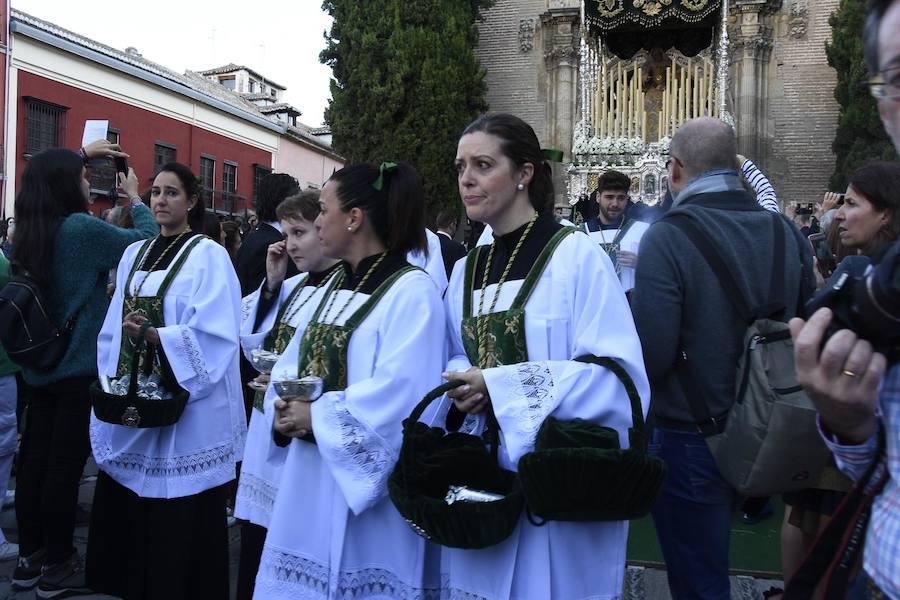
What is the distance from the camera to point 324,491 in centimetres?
248

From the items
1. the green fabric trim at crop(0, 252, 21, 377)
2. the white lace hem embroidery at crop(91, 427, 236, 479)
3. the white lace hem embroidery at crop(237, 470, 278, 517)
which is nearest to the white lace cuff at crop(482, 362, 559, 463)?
the white lace hem embroidery at crop(237, 470, 278, 517)

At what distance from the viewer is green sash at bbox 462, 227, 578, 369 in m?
2.32

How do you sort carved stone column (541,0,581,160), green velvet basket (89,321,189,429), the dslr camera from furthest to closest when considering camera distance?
carved stone column (541,0,581,160) < green velvet basket (89,321,189,429) < the dslr camera

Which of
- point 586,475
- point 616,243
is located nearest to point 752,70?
point 616,243

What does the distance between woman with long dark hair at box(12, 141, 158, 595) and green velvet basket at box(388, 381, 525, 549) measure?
246cm

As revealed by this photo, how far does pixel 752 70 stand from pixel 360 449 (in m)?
14.2

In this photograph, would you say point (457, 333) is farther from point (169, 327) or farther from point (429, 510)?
point (169, 327)

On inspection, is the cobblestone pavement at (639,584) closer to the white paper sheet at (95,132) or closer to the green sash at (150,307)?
the green sash at (150,307)

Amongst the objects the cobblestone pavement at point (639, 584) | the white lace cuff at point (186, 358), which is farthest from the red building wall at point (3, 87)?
the white lace cuff at point (186, 358)

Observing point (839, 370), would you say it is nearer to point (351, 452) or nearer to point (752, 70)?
point (351, 452)

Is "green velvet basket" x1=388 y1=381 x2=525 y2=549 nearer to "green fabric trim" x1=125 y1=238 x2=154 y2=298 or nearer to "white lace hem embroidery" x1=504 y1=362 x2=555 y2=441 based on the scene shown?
"white lace hem embroidery" x1=504 y1=362 x2=555 y2=441

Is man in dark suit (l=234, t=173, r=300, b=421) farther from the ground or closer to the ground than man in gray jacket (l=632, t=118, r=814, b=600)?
farther from the ground

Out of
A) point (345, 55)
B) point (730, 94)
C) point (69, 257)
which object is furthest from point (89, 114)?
point (69, 257)

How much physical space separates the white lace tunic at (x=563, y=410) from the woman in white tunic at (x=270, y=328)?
0.92 m
